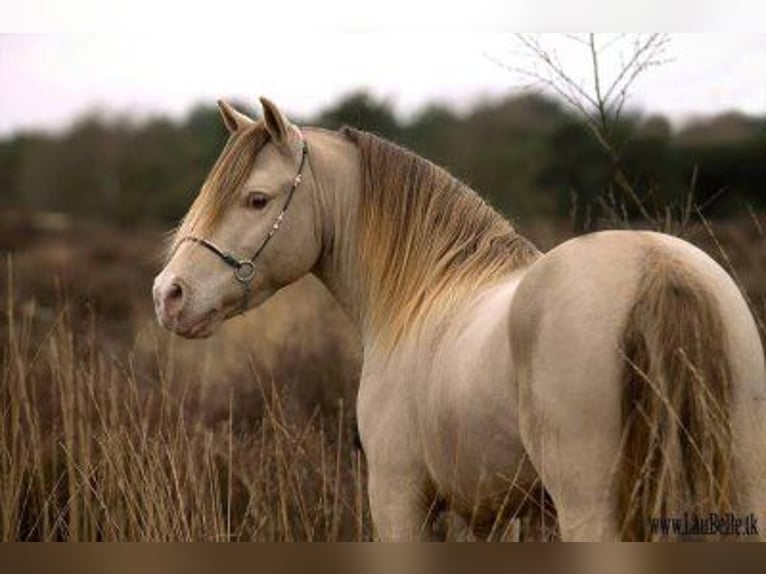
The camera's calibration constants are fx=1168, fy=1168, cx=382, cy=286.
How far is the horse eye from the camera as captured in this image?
12.9 ft

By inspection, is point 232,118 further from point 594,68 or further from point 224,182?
point 594,68

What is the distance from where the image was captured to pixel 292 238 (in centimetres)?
408

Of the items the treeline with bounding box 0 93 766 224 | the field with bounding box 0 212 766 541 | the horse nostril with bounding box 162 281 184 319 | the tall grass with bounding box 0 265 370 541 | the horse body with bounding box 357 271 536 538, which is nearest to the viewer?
the horse body with bounding box 357 271 536 538

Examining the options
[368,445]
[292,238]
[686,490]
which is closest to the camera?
[686,490]

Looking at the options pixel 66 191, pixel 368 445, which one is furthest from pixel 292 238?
pixel 66 191

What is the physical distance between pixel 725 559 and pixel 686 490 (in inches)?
7.5

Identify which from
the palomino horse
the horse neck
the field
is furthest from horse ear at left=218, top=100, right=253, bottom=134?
the field

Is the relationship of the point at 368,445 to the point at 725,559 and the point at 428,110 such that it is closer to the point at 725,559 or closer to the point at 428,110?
the point at 725,559

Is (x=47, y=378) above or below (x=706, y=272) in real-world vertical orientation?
below

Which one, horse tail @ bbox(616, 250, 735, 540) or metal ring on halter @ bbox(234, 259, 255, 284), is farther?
metal ring on halter @ bbox(234, 259, 255, 284)

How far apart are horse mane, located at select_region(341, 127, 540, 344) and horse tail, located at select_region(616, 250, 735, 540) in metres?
0.98

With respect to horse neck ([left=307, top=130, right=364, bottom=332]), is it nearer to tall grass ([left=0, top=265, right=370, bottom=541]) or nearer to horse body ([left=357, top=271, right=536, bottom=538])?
horse body ([left=357, top=271, right=536, bottom=538])

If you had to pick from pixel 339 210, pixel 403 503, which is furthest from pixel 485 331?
pixel 339 210

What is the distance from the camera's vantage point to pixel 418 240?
3928mm
